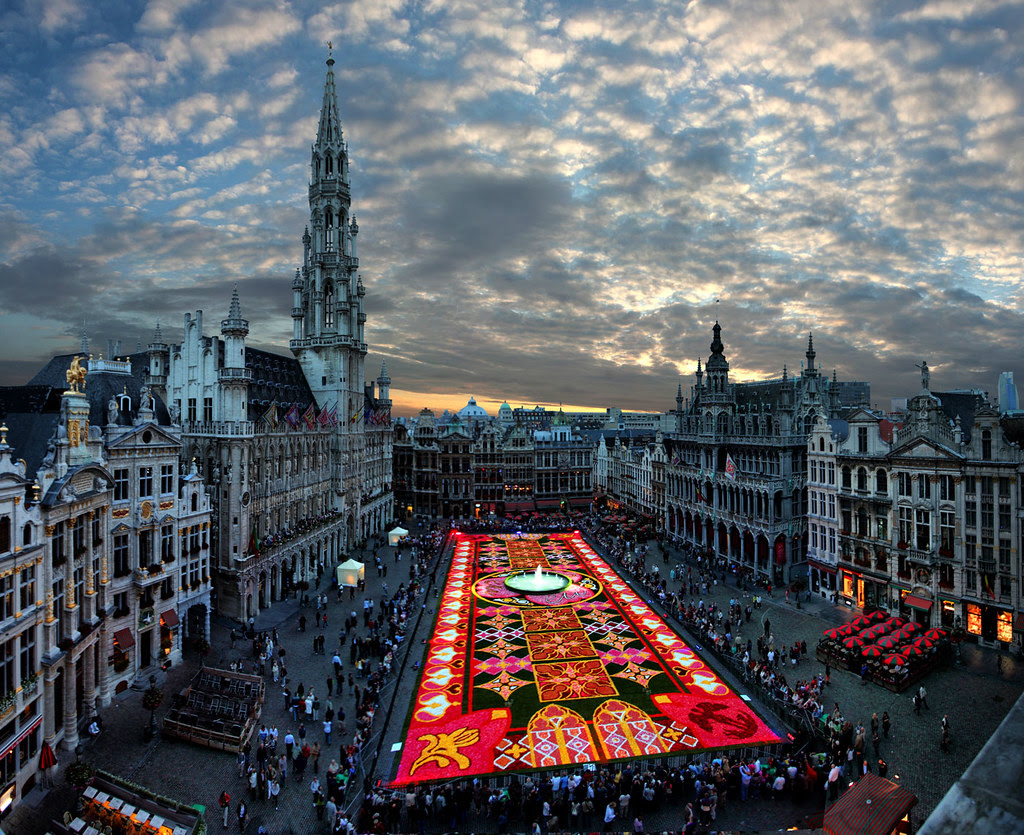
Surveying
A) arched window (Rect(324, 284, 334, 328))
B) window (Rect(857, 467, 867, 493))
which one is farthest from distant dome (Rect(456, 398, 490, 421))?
window (Rect(857, 467, 867, 493))

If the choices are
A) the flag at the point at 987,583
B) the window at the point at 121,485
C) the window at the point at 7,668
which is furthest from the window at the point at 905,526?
the window at the point at 7,668

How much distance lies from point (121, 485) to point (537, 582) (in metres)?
31.3

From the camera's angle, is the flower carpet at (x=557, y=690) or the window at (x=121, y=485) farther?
the window at (x=121, y=485)

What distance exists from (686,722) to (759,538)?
32870 millimetres

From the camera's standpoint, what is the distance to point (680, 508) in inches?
2921

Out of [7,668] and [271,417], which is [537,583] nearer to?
[271,417]

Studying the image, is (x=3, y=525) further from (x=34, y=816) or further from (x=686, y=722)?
(x=686, y=722)

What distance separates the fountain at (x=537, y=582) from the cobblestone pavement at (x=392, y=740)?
987 cm

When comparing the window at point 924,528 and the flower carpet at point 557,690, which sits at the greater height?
the window at point 924,528

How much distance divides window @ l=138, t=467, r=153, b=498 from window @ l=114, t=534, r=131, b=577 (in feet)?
8.58

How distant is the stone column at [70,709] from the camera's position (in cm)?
2699

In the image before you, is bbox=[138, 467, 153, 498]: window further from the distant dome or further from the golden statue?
the distant dome

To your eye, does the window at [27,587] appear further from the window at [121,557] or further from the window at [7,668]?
the window at [121,557]

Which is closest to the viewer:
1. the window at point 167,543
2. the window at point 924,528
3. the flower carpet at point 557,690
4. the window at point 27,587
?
the window at point 27,587
